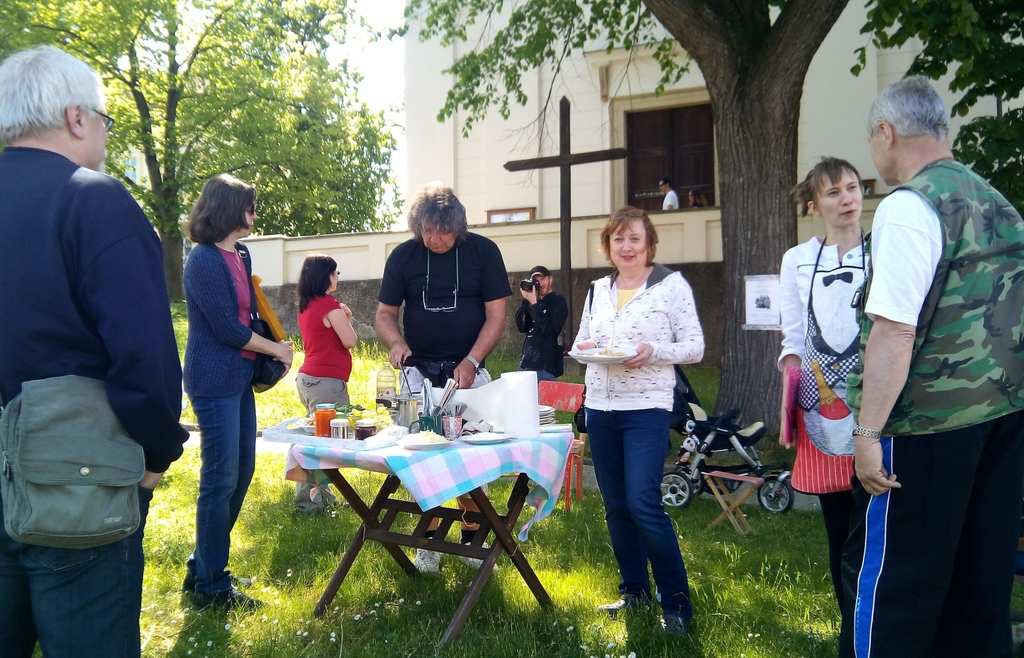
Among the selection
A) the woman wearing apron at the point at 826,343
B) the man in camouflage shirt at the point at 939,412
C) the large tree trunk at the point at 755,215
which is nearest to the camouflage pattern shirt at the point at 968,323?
the man in camouflage shirt at the point at 939,412

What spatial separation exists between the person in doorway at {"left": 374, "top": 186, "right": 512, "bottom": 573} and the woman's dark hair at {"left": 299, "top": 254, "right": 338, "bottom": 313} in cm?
135

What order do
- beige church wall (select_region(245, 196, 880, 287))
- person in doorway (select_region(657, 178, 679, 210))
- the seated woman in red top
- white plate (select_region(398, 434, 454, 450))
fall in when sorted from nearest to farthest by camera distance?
white plate (select_region(398, 434, 454, 450)), the seated woman in red top, beige church wall (select_region(245, 196, 880, 287)), person in doorway (select_region(657, 178, 679, 210))

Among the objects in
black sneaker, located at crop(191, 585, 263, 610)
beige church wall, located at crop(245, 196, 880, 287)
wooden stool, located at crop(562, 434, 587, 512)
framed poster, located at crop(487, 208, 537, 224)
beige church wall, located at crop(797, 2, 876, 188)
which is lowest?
black sneaker, located at crop(191, 585, 263, 610)

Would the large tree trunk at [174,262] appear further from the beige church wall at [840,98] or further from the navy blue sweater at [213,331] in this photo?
the navy blue sweater at [213,331]

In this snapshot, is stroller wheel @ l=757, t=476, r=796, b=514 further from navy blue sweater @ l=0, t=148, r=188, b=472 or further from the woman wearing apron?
navy blue sweater @ l=0, t=148, r=188, b=472

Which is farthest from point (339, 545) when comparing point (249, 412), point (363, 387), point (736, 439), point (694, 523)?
point (363, 387)

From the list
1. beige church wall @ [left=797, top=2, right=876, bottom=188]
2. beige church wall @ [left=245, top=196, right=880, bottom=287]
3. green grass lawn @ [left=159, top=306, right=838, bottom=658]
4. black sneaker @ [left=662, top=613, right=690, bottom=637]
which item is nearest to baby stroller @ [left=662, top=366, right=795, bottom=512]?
green grass lawn @ [left=159, top=306, right=838, bottom=658]

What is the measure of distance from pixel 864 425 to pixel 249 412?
9.38ft

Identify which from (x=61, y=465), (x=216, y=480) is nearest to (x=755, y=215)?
(x=216, y=480)

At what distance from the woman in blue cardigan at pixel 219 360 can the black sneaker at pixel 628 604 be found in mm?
1650

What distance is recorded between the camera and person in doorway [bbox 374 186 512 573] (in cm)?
433

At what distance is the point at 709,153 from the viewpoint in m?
16.2

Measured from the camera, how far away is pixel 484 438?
11.4 ft

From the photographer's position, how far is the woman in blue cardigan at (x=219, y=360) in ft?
12.9
